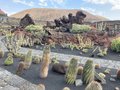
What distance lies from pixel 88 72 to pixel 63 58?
491cm

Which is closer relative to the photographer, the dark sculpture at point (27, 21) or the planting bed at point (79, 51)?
the planting bed at point (79, 51)

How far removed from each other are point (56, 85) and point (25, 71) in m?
1.64

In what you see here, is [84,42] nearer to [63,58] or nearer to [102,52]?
[102,52]

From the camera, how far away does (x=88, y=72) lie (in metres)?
8.06

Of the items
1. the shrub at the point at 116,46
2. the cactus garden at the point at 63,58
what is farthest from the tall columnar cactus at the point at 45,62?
the shrub at the point at 116,46

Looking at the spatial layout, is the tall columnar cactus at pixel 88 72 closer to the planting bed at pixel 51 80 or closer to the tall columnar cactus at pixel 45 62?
the planting bed at pixel 51 80

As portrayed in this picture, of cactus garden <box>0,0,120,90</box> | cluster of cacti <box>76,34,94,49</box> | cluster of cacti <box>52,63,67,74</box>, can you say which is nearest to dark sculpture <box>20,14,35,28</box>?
cactus garden <box>0,0,120,90</box>

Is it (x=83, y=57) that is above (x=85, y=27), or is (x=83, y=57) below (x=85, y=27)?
below

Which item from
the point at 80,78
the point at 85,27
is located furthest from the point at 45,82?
the point at 85,27

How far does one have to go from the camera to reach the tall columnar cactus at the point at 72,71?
26.6ft

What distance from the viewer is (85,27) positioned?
21391 mm

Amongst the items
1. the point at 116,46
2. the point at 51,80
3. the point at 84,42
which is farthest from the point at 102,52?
the point at 51,80

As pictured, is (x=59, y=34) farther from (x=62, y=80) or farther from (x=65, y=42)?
(x=62, y=80)

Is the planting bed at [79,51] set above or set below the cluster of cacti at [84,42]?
below
